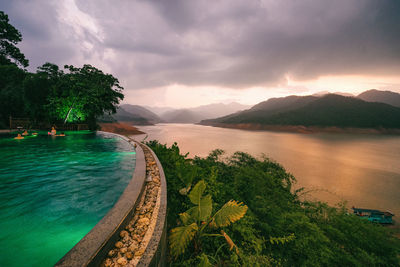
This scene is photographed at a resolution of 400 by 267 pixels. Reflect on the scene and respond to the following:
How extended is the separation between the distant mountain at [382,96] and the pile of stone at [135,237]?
586 feet

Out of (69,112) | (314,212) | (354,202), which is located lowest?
(354,202)

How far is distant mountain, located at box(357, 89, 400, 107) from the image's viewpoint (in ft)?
357

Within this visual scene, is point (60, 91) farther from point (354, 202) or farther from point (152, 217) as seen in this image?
Result: point (354, 202)

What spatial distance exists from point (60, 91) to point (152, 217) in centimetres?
2284

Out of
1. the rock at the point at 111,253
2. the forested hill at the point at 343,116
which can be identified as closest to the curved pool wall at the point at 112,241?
the rock at the point at 111,253

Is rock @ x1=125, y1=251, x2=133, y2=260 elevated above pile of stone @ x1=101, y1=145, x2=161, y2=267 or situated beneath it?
elevated above

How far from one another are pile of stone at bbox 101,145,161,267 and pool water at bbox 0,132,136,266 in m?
1.12

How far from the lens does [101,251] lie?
1561mm

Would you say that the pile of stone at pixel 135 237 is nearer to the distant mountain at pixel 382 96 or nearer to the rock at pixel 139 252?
the rock at pixel 139 252

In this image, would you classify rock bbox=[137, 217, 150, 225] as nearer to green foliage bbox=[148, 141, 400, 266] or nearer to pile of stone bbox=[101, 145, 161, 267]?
pile of stone bbox=[101, 145, 161, 267]

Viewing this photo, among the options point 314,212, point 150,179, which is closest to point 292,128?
point 314,212

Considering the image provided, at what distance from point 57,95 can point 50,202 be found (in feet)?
64.9

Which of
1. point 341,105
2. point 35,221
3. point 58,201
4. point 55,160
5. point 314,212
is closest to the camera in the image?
point 35,221

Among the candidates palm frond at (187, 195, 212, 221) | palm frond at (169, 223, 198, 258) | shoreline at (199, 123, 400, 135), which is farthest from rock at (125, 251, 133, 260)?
shoreline at (199, 123, 400, 135)
